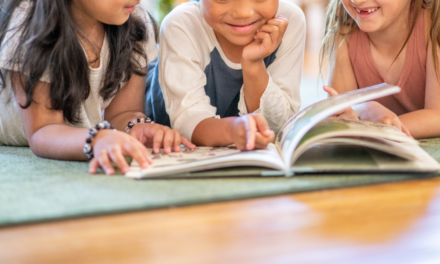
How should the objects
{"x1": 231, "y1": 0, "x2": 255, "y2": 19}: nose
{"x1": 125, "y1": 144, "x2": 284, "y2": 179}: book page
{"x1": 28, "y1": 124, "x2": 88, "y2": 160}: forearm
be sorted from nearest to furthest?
{"x1": 125, "y1": 144, "x2": 284, "y2": 179}: book page → {"x1": 28, "y1": 124, "x2": 88, "y2": 160}: forearm → {"x1": 231, "y1": 0, "x2": 255, "y2": 19}: nose

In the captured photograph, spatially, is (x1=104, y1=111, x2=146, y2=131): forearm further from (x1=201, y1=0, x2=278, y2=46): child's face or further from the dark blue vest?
(x1=201, y1=0, x2=278, y2=46): child's face

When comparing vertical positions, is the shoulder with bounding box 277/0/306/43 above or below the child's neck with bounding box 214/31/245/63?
above

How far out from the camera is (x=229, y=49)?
112cm

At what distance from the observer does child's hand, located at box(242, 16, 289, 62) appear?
97 centimetres

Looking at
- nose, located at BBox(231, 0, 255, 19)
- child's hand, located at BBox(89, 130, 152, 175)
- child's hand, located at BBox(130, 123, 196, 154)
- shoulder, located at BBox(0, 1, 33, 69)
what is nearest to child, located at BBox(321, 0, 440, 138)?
nose, located at BBox(231, 0, 255, 19)

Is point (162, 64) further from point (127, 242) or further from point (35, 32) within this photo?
point (127, 242)

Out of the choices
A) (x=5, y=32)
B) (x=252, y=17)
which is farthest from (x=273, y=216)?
(x=5, y=32)

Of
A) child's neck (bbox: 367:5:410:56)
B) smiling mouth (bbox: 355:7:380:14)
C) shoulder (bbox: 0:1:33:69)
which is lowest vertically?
shoulder (bbox: 0:1:33:69)

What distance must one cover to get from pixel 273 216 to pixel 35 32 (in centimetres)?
63

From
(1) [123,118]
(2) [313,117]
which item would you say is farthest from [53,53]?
(2) [313,117]

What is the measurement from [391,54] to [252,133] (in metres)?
0.69

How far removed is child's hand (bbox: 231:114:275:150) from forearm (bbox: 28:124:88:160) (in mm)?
290

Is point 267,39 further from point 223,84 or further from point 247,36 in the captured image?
point 223,84

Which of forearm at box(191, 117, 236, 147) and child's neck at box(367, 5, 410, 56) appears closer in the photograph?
forearm at box(191, 117, 236, 147)
